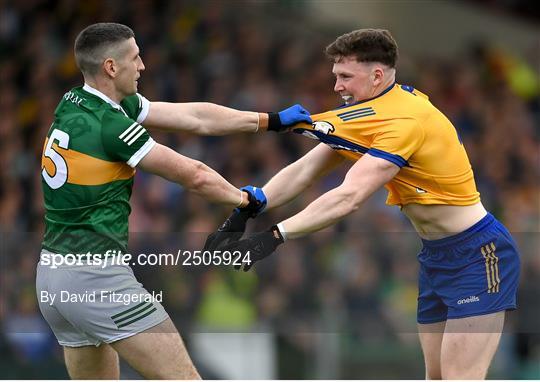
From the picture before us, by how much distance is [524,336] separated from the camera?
10984mm

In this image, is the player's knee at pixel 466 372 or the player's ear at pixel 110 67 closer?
the player's ear at pixel 110 67

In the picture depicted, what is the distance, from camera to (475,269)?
6246 mm

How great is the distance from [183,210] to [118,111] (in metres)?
5.66

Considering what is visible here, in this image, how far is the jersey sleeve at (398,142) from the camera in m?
5.97

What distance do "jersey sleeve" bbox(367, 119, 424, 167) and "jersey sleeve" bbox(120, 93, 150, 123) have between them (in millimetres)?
1248

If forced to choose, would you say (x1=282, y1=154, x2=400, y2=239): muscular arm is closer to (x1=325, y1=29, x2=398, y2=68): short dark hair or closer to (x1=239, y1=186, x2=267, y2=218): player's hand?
(x1=239, y1=186, x2=267, y2=218): player's hand

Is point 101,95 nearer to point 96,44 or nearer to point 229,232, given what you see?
point 96,44

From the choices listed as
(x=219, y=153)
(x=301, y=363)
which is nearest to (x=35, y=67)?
(x=219, y=153)

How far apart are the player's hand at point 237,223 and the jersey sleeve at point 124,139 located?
700 mm

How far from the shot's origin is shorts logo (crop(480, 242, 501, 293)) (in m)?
6.23

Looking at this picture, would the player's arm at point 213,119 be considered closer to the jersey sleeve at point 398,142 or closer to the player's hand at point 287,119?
the player's hand at point 287,119

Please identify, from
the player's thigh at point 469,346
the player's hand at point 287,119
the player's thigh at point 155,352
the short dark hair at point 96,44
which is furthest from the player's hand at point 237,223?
the player's thigh at point 469,346

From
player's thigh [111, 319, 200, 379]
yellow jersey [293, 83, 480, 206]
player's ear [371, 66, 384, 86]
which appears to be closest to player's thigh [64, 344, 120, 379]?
player's thigh [111, 319, 200, 379]

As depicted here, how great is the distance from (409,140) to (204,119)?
1.19 m
